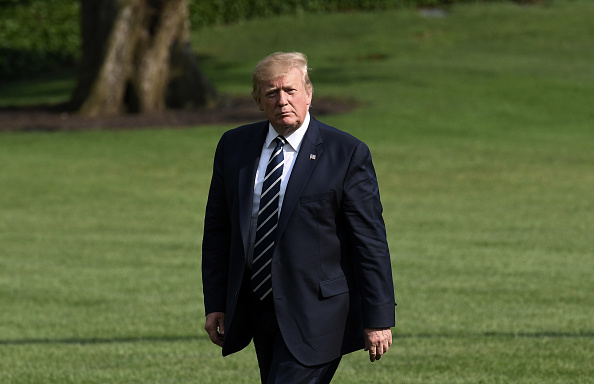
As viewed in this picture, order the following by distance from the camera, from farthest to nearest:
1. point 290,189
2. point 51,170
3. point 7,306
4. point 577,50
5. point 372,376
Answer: point 577,50
point 51,170
point 7,306
point 372,376
point 290,189

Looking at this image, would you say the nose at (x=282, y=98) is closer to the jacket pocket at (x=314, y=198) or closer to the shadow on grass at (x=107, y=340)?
the jacket pocket at (x=314, y=198)

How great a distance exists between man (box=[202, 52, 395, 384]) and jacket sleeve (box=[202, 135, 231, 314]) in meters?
0.11

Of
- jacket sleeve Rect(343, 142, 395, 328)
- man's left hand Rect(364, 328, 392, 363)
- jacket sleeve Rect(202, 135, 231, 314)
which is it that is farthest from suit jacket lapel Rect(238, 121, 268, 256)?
man's left hand Rect(364, 328, 392, 363)

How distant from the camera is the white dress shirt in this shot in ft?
14.3

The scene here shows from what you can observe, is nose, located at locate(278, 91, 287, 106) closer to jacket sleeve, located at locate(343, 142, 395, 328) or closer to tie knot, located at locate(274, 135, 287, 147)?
tie knot, located at locate(274, 135, 287, 147)

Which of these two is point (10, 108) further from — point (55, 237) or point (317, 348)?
point (317, 348)

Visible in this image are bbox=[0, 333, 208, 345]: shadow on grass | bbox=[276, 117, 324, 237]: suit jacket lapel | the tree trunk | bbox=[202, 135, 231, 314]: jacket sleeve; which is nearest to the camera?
bbox=[276, 117, 324, 237]: suit jacket lapel

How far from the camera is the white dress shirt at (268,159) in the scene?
435 cm

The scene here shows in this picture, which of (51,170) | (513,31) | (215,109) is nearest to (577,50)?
(513,31)

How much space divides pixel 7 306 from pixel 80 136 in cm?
1249

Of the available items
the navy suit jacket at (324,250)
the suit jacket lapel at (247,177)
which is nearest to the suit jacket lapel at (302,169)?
the navy suit jacket at (324,250)

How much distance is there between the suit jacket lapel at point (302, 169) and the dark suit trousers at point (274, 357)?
37 centimetres

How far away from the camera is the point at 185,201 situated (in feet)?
Answer: 51.0

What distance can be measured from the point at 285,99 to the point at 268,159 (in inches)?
11.4
